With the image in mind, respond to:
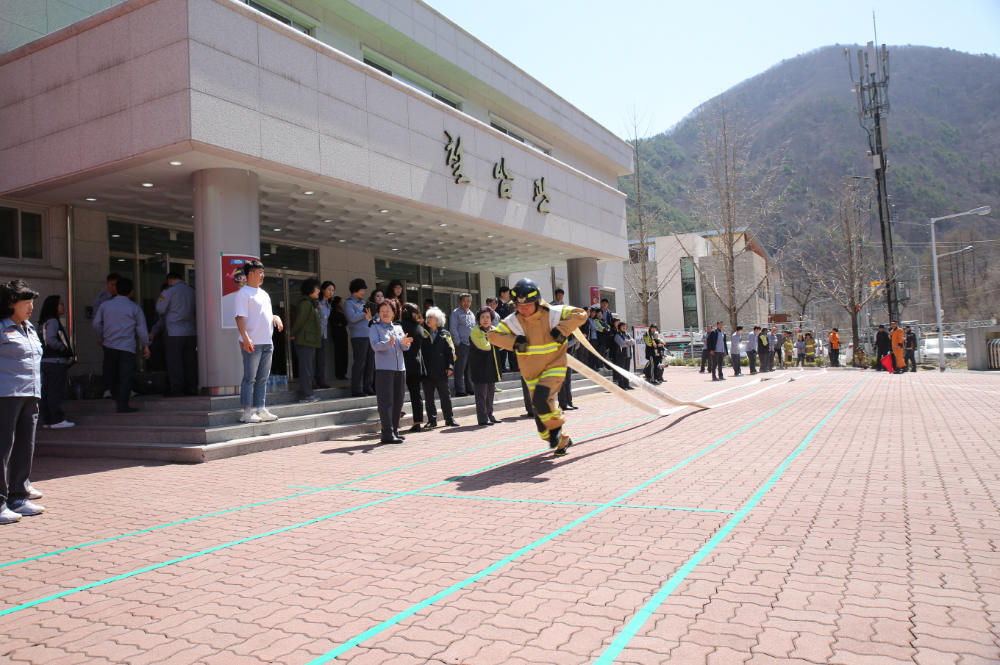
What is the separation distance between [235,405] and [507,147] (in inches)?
389

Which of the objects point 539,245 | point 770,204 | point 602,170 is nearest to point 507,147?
point 539,245

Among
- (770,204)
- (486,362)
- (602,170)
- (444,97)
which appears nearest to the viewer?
(486,362)

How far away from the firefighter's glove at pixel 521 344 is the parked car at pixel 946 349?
34888 millimetres

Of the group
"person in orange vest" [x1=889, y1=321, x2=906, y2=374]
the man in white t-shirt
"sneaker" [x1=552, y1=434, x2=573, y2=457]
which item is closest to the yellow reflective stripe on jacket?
"sneaker" [x1=552, y1=434, x2=573, y2=457]

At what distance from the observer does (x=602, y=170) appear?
28469 mm

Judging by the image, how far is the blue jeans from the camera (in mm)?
9062

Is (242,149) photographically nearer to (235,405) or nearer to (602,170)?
(235,405)

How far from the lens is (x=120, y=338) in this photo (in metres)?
9.79

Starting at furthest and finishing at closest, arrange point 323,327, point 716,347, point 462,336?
point 716,347 → point 462,336 → point 323,327

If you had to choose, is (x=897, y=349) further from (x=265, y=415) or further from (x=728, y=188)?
(x=265, y=415)

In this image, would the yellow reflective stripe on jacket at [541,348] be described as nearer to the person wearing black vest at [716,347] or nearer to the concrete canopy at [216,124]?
the concrete canopy at [216,124]

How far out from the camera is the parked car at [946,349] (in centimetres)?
3581

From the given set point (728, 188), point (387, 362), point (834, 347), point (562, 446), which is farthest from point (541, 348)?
point (728, 188)

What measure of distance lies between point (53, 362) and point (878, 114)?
36963mm
